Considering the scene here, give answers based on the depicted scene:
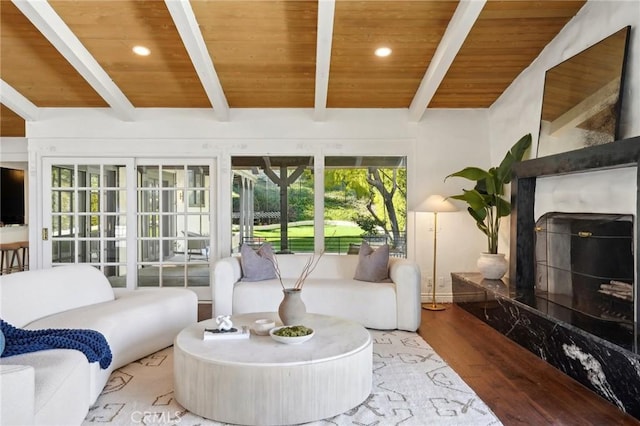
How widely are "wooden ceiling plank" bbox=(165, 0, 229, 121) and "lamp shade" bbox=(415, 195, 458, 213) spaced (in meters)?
2.55

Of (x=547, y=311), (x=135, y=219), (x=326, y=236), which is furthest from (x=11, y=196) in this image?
(x=547, y=311)

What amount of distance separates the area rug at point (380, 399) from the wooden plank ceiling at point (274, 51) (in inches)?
107

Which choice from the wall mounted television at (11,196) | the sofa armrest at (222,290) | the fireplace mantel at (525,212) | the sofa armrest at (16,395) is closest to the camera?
the sofa armrest at (16,395)

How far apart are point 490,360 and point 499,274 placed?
1508mm

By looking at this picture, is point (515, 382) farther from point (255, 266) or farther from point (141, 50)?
point (141, 50)

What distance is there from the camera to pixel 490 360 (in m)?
3.14

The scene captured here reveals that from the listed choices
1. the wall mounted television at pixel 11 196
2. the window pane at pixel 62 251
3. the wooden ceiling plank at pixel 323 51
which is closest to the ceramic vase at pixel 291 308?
the wooden ceiling plank at pixel 323 51

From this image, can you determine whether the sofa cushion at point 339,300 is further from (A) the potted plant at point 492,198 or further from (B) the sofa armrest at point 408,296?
(A) the potted plant at point 492,198

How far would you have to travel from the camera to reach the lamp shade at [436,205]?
4762mm

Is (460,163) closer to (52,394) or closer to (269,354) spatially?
(269,354)

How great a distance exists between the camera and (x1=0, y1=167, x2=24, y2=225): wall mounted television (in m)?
6.50

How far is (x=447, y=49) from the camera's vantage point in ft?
12.3

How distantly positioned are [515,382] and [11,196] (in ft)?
24.1

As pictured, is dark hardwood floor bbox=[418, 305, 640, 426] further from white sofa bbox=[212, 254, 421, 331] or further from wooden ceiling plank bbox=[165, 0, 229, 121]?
wooden ceiling plank bbox=[165, 0, 229, 121]
